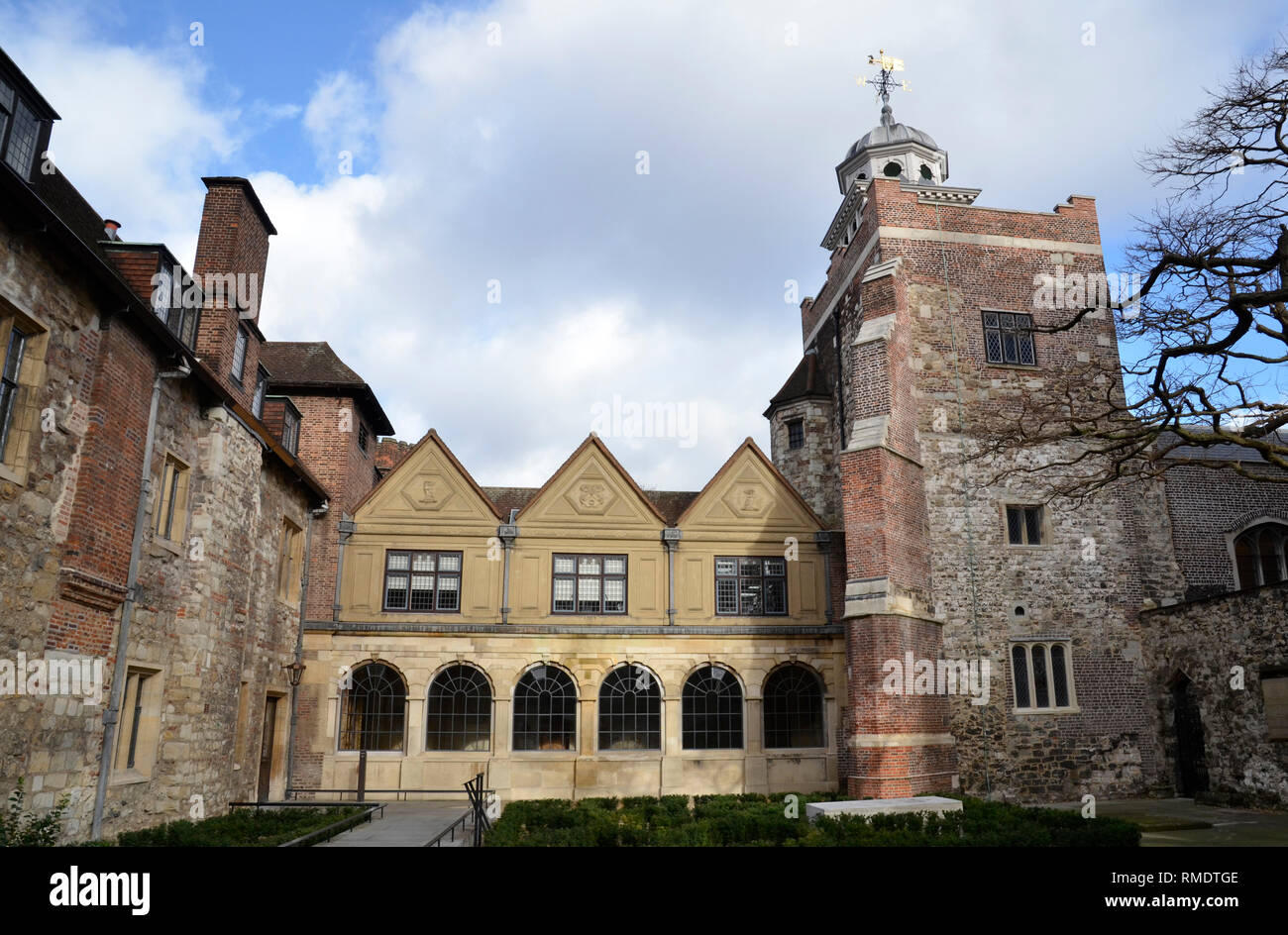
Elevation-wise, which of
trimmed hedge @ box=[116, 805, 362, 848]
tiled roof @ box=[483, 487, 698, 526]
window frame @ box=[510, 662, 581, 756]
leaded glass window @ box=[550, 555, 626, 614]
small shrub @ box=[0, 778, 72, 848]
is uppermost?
tiled roof @ box=[483, 487, 698, 526]

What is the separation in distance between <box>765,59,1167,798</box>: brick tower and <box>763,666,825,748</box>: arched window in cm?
93

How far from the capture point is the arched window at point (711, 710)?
22.6 m

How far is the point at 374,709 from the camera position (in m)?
22.2

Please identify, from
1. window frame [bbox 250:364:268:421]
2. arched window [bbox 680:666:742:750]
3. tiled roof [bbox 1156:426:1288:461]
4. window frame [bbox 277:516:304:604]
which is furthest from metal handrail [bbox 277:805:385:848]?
tiled roof [bbox 1156:426:1288:461]

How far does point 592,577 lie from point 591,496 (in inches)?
88.1

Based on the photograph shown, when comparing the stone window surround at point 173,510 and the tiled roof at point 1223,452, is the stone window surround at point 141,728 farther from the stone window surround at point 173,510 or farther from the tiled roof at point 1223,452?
the tiled roof at point 1223,452

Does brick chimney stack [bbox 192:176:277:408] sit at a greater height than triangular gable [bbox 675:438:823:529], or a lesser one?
greater

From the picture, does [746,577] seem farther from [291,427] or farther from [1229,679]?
[291,427]

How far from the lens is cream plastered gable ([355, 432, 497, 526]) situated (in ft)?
77.2

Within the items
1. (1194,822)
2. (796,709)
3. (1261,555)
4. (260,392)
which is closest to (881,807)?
(1194,822)

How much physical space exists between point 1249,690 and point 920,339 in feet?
36.2

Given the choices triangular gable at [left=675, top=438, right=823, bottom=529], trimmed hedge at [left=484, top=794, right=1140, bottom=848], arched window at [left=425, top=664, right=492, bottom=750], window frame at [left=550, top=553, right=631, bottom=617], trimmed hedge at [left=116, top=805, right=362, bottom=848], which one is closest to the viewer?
trimmed hedge at [left=116, top=805, right=362, bottom=848]

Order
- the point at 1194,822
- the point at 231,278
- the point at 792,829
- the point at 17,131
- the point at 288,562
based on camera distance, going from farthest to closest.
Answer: the point at 288,562 < the point at 231,278 < the point at 1194,822 < the point at 792,829 < the point at 17,131

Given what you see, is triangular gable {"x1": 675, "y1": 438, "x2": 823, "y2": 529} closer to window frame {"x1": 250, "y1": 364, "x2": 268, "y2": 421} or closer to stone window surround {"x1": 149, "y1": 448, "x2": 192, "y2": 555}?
window frame {"x1": 250, "y1": 364, "x2": 268, "y2": 421}
